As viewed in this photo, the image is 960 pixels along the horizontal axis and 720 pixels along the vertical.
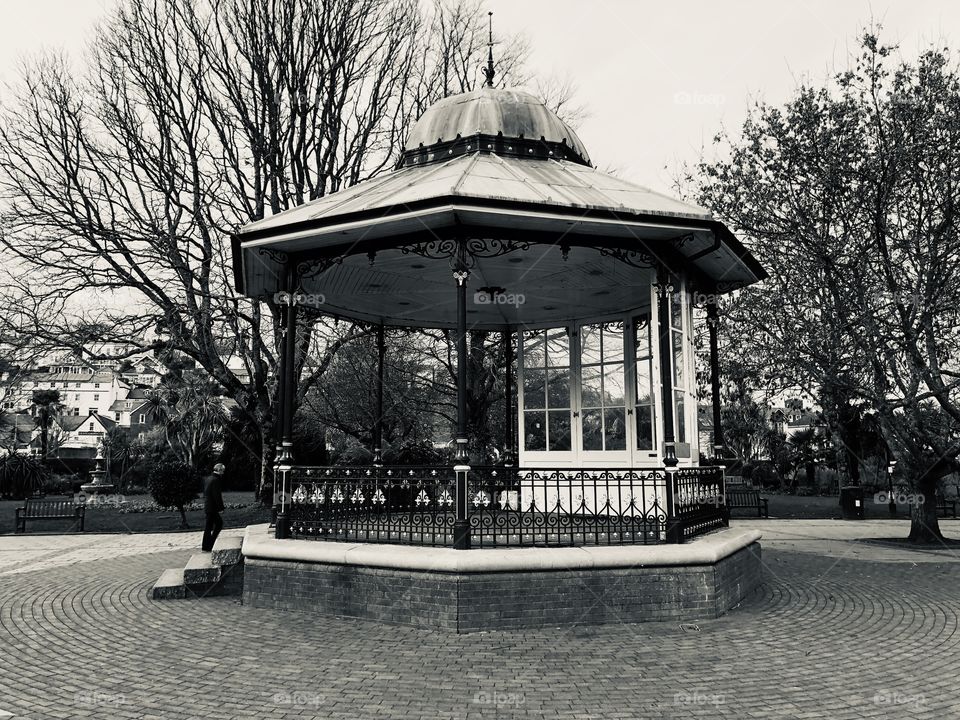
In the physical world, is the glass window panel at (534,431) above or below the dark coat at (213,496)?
above

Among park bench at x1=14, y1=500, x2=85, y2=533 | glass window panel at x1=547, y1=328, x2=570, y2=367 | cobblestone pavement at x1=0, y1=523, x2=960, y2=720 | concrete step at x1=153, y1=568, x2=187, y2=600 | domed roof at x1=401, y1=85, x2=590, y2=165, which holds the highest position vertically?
domed roof at x1=401, y1=85, x2=590, y2=165

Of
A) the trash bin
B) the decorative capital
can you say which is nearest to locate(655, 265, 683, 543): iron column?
the decorative capital

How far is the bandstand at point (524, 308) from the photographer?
705 centimetres

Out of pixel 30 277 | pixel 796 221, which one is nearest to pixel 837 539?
pixel 796 221

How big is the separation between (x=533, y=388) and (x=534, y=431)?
737mm

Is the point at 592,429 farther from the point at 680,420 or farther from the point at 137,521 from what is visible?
the point at 137,521

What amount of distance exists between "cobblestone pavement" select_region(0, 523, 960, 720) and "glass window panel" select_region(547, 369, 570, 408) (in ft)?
14.8

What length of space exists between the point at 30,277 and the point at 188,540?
307 inches

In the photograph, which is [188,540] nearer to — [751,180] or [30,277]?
[30,277]

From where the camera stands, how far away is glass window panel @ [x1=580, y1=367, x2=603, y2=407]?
11211 millimetres

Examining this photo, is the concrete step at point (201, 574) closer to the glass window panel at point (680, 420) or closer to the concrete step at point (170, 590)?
the concrete step at point (170, 590)

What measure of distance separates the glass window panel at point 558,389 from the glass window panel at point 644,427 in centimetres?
127

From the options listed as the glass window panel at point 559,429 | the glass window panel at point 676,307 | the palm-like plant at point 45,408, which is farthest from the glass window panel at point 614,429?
the palm-like plant at point 45,408

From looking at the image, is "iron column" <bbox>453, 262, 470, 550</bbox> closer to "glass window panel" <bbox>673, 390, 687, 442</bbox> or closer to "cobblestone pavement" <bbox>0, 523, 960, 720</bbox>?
"cobblestone pavement" <bbox>0, 523, 960, 720</bbox>
